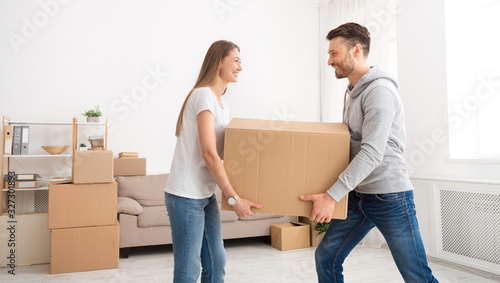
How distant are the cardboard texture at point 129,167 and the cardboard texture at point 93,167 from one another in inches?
32.5

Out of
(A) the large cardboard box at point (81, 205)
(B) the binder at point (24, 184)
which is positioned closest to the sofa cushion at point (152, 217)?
(A) the large cardboard box at point (81, 205)

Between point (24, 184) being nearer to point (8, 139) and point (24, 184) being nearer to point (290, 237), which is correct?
point (8, 139)

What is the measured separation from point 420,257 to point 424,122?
2.25m

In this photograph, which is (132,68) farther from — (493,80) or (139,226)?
(493,80)

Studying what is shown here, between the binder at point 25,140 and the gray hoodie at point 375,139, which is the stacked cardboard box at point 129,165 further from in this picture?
the gray hoodie at point 375,139

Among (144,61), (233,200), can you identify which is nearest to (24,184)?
(144,61)

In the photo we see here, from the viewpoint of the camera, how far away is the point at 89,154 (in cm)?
276

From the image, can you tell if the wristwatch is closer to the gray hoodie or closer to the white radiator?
the gray hoodie

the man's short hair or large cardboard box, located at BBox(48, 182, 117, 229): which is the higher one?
the man's short hair

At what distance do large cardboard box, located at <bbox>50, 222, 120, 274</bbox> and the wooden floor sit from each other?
61 millimetres

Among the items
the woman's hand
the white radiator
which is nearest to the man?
the woman's hand

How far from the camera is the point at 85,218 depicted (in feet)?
9.32

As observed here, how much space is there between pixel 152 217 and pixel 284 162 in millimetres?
2305

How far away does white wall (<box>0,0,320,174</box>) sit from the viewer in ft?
12.0
